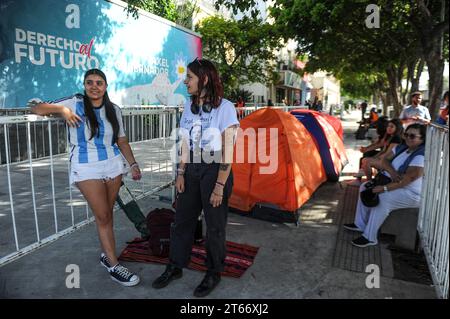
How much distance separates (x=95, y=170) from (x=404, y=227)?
322 cm

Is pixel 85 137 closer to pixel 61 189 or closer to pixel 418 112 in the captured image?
pixel 61 189

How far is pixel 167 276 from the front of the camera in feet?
10.1

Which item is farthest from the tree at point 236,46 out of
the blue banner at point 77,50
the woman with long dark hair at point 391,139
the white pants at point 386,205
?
the white pants at point 386,205

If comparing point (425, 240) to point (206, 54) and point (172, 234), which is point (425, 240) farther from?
point (206, 54)

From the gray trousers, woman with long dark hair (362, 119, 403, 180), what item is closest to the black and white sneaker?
the gray trousers

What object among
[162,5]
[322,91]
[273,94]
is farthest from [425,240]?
[322,91]

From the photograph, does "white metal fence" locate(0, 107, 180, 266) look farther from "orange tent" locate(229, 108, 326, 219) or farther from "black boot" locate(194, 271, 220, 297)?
"black boot" locate(194, 271, 220, 297)

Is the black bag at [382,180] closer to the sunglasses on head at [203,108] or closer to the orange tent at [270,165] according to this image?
the orange tent at [270,165]

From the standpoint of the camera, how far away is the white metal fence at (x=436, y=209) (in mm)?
2719

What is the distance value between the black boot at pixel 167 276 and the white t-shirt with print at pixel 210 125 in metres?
1.09

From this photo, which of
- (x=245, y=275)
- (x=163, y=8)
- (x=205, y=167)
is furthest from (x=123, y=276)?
(x=163, y=8)

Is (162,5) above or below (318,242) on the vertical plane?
above

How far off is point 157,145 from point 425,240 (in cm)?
353
